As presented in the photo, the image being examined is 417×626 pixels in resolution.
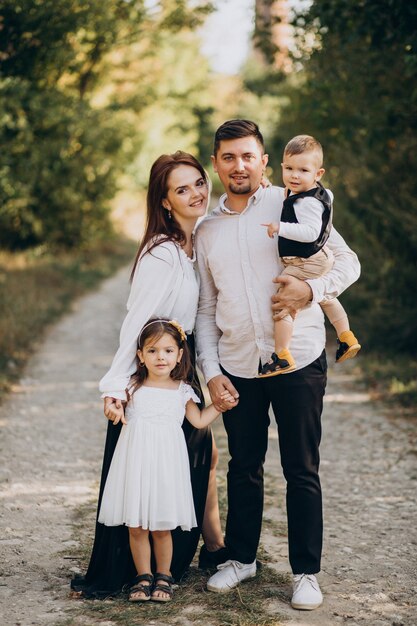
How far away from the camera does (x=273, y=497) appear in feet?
18.1

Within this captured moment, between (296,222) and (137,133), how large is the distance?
1729cm

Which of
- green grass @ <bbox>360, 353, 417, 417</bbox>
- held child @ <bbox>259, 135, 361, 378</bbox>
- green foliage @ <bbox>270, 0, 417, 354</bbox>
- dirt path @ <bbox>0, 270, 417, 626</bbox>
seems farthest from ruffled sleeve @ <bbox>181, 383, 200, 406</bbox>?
green foliage @ <bbox>270, 0, 417, 354</bbox>

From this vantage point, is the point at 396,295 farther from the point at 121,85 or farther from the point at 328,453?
the point at 121,85

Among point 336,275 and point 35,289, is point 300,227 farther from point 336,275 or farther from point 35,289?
point 35,289

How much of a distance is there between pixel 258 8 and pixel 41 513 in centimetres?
781

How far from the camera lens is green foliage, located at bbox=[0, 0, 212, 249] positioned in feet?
→ 33.7

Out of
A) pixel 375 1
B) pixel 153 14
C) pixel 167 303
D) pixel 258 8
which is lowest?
pixel 167 303

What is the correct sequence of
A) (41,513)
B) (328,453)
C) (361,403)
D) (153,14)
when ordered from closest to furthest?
(41,513) → (328,453) → (361,403) → (153,14)

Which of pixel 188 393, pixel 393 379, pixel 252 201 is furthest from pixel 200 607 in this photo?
pixel 393 379

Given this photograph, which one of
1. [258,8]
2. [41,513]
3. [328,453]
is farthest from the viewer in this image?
Answer: [258,8]

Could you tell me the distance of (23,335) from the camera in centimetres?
1078

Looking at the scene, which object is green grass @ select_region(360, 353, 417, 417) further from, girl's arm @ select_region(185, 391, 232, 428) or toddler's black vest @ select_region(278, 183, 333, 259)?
toddler's black vest @ select_region(278, 183, 333, 259)

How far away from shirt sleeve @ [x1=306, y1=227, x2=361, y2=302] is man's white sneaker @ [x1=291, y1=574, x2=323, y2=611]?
4.17 ft

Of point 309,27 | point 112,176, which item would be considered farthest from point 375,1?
point 112,176
